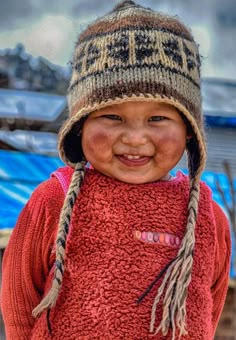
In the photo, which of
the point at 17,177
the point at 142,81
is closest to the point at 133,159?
the point at 142,81

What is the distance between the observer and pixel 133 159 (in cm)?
193

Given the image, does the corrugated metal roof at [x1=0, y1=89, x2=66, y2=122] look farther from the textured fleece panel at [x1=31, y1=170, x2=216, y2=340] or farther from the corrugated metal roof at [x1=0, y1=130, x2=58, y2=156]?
the textured fleece panel at [x1=31, y1=170, x2=216, y2=340]

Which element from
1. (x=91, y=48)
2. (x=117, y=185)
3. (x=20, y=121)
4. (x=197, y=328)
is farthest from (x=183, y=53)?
(x=20, y=121)

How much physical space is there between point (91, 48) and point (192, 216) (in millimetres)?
526

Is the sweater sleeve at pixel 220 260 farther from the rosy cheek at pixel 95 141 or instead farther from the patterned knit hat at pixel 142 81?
the rosy cheek at pixel 95 141

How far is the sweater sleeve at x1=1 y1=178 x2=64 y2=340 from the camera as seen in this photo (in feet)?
6.51

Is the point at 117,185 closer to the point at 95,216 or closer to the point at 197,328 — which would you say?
the point at 95,216

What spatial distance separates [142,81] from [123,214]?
1.16 feet

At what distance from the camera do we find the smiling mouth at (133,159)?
6.33 feet

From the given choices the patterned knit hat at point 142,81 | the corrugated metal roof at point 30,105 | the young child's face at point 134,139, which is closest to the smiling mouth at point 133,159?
the young child's face at point 134,139

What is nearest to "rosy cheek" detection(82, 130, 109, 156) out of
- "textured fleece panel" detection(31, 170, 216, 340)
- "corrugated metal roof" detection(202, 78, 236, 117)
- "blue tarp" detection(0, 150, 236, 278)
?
"textured fleece panel" detection(31, 170, 216, 340)

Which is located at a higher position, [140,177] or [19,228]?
[140,177]

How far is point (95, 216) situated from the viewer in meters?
1.95

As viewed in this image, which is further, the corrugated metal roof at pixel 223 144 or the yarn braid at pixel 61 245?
the corrugated metal roof at pixel 223 144
